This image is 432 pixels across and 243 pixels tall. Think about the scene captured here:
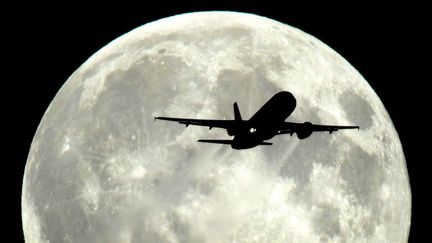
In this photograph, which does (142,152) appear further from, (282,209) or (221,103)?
(282,209)

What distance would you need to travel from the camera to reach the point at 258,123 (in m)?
19.0

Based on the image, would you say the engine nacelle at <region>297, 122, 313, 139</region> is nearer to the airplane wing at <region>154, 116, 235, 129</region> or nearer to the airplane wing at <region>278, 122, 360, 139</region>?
the airplane wing at <region>278, 122, 360, 139</region>

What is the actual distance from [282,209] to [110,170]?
493cm

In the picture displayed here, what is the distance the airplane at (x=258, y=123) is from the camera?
18844 millimetres

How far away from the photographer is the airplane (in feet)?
61.8

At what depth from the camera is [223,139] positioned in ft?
63.6

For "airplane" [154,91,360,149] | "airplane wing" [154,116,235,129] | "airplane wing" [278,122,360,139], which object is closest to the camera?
"airplane" [154,91,360,149]

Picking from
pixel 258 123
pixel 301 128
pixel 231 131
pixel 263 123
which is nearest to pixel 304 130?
pixel 301 128

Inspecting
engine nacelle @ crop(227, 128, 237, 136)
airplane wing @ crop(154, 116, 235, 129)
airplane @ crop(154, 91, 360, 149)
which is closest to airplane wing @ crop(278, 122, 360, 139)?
airplane @ crop(154, 91, 360, 149)

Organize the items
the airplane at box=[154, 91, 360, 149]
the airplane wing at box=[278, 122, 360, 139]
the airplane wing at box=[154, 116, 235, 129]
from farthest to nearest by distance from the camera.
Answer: the airplane wing at box=[278, 122, 360, 139] → the airplane wing at box=[154, 116, 235, 129] → the airplane at box=[154, 91, 360, 149]

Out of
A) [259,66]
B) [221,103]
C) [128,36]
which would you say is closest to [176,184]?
[221,103]

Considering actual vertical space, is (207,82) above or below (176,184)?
above

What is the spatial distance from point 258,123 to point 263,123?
0.14 meters

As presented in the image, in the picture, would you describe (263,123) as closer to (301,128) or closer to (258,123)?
(258,123)
